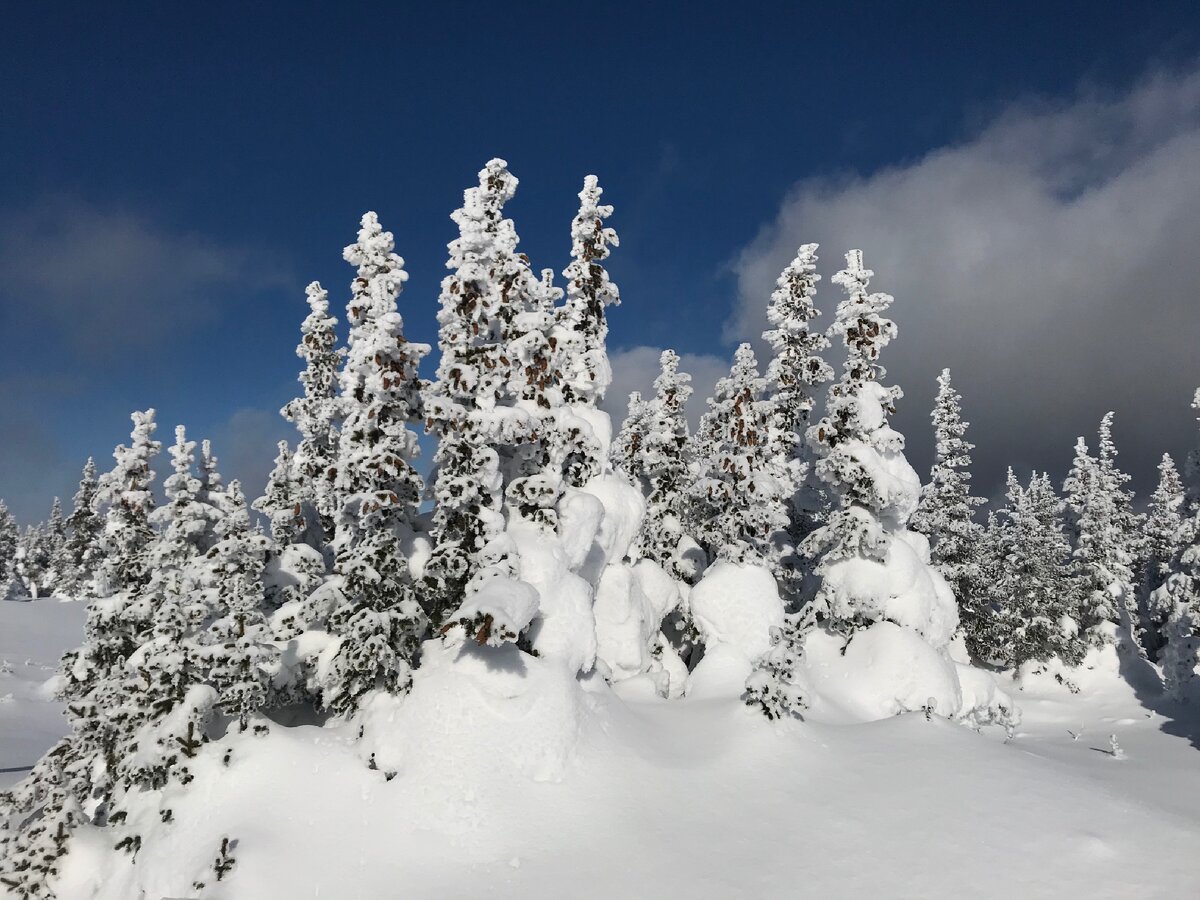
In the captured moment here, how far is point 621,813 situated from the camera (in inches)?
560

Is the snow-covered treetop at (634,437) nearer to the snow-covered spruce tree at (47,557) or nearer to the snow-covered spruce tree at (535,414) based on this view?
the snow-covered spruce tree at (535,414)

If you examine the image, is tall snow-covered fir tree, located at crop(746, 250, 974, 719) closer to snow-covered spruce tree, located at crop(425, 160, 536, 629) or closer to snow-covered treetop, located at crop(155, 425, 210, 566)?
snow-covered spruce tree, located at crop(425, 160, 536, 629)

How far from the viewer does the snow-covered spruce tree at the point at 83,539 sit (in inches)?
1990

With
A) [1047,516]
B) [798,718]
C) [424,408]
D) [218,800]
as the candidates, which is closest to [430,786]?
[218,800]

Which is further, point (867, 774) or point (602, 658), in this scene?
point (602, 658)

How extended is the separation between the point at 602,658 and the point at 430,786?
30.6 ft

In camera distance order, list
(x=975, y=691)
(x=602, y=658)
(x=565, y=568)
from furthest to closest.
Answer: (x=975, y=691), (x=602, y=658), (x=565, y=568)

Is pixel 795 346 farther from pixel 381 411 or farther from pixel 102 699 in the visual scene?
pixel 102 699

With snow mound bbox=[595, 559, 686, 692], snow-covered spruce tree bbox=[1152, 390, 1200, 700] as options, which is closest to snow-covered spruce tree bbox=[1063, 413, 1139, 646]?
snow-covered spruce tree bbox=[1152, 390, 1200, 700]

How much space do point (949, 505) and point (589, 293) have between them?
28967 millimetres

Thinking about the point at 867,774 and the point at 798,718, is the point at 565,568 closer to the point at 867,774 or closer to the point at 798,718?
the point at 798,718

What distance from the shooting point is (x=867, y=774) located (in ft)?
51.2

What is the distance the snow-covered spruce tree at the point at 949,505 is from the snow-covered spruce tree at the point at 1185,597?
10.1 m

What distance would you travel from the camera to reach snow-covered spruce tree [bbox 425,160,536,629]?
53.4 feet
